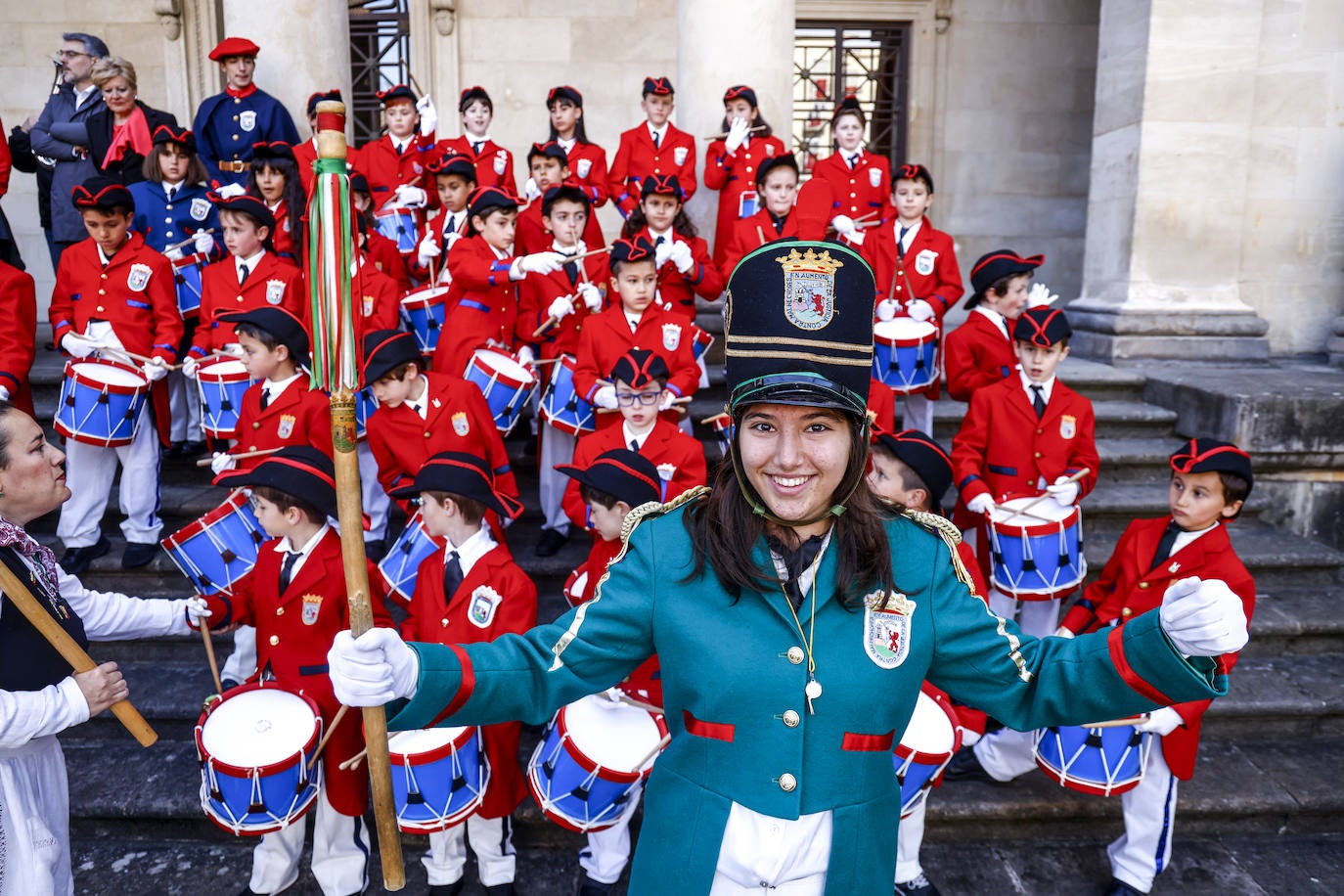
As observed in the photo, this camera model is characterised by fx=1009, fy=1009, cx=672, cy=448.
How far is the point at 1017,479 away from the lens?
5305 millimetres

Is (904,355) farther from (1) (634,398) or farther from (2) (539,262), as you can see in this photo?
(2) (539,262)

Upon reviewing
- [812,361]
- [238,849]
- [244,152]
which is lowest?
[238,849]

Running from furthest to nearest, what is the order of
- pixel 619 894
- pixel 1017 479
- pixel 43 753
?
pixel 1017 479 → pixel 619 894 → pixel 43 753

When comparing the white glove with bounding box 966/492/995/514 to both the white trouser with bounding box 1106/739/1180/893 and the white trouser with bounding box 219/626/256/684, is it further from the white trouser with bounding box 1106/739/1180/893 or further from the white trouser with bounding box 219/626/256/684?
the white trouser with bounding box 219/626/256/684

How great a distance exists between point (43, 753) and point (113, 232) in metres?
3.96

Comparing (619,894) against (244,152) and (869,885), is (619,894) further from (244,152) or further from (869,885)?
(244,152)

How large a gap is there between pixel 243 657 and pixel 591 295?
2.90 metres

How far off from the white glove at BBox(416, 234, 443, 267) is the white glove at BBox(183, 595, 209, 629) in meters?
3.54

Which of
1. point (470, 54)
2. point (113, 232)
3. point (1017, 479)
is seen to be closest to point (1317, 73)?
point (1017, 479)

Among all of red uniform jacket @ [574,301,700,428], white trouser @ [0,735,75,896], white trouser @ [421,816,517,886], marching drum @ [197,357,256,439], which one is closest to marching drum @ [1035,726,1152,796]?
white trouser @ [421,816,517,886]

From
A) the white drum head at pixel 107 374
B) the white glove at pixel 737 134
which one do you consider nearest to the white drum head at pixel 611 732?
the white drum head at pixel 107 374

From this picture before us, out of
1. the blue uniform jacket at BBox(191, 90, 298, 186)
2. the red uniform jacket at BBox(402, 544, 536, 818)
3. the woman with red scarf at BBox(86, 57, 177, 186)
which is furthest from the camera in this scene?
the blue uniform jacket at BBox(191, 90, 298, 186)

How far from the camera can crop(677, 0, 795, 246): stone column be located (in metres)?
7.69

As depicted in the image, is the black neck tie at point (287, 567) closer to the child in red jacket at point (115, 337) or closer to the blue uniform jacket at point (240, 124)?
the child in red jacket at point (115, 337)
